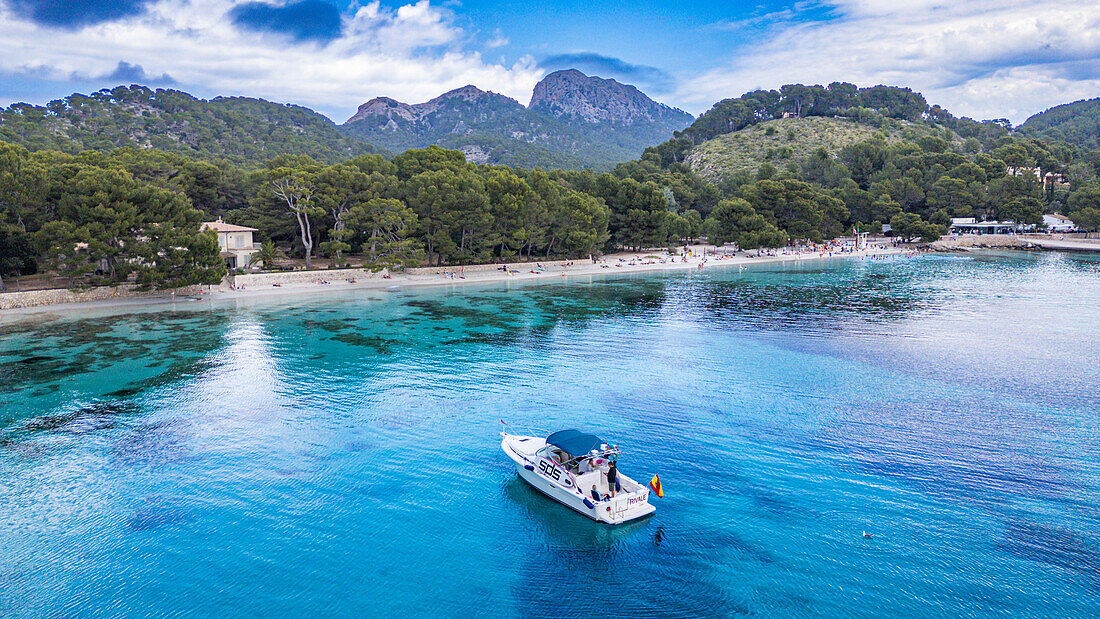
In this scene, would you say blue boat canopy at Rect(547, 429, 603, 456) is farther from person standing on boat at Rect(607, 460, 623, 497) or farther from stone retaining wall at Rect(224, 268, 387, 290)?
stone retaining wall at Rect(224, 268, 387, 290)

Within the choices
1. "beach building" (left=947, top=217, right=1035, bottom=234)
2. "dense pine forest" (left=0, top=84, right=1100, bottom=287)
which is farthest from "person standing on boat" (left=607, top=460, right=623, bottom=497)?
"beach building" (left=947, top=217, right=1035, bottom=234)

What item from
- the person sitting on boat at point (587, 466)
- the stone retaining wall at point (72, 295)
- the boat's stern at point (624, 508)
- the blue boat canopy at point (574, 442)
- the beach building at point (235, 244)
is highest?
the beach building at point (235, 244)

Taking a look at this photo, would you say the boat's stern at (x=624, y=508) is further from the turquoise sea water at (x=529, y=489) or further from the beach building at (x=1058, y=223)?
the beach building at (x=1058, y=223)

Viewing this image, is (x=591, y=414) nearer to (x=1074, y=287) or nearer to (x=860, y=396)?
(x=860, y=396)

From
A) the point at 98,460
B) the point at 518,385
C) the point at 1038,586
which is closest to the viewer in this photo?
the point at 1038,586

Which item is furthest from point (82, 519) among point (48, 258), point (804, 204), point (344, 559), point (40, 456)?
point (804, 204)

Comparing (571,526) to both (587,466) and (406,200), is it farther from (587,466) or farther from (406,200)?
(406,200)

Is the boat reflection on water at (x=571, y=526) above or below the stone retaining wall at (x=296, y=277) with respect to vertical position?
below

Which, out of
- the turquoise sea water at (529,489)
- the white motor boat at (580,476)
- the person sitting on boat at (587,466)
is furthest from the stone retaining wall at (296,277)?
the person sitting on boat at (587,466)
